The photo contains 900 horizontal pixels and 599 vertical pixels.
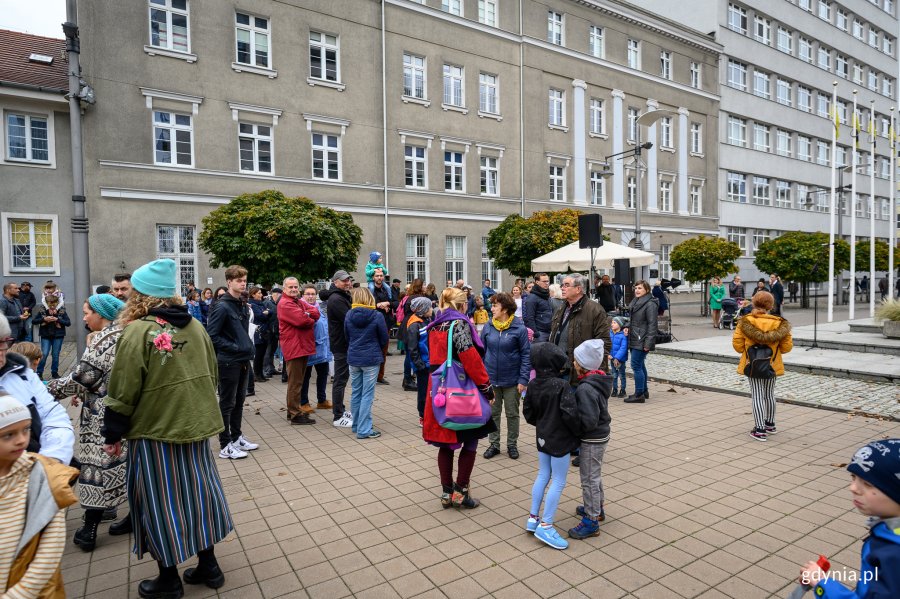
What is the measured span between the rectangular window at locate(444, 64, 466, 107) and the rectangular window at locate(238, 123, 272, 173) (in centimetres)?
893

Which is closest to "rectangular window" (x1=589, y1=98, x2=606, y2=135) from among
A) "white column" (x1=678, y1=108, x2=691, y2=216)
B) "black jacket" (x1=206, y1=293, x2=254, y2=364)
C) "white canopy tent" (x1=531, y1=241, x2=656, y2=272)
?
"white column" (x1=678, y1=108, x2=691, y2=216)

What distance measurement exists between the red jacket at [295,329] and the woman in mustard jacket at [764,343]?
5811mm

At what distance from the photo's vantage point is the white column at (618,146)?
31.9 metres

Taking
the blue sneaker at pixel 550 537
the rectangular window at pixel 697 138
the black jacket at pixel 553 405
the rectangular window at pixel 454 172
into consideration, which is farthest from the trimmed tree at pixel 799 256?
the blue sneaker at pixel 550 537

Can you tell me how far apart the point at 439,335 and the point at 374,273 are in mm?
6090

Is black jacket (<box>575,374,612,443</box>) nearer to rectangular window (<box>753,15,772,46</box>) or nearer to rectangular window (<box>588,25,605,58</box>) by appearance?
rectangular window (<box>588,25,605,58</box>)

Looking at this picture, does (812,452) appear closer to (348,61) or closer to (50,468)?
(50,468)

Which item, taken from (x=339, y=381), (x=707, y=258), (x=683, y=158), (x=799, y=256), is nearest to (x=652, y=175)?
(x=683, y=158)

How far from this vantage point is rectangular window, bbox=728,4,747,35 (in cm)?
3728

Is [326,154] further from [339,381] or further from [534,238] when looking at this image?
[339,381]

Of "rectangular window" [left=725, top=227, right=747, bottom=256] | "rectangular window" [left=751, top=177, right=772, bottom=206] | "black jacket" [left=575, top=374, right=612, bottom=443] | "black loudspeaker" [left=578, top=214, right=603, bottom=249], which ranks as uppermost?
"rectangular window" [left=751, top=177, right=772, bottom=206]

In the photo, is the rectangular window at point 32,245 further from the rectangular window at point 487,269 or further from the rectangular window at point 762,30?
the rectangular window at point 762,30

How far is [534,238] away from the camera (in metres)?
20.4

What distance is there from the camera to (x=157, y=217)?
61.9ft
